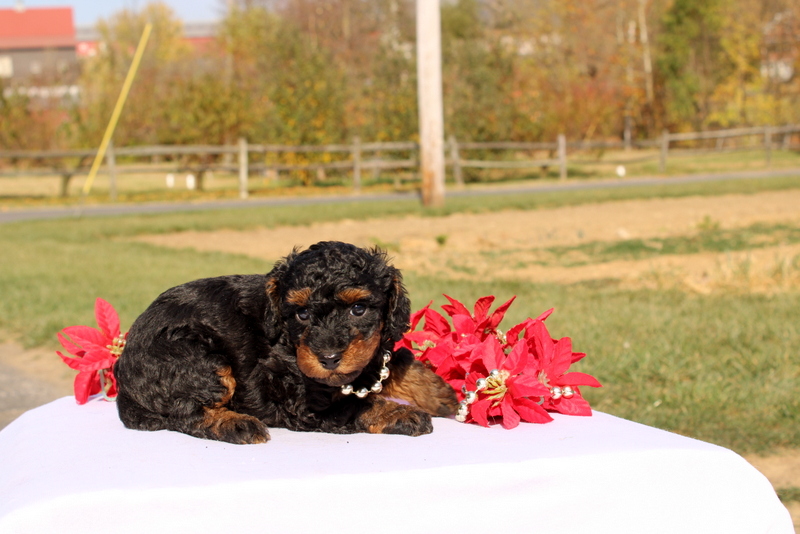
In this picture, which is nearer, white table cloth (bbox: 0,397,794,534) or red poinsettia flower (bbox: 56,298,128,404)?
white table cloth (bbox: 0,397,794,534)

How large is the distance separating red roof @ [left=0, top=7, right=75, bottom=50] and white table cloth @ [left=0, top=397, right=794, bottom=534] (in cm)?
8870

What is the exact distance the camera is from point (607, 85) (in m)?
48.2

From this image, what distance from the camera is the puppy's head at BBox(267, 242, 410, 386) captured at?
2590 mm

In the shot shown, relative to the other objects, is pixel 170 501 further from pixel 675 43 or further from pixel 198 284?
pixel 675 43

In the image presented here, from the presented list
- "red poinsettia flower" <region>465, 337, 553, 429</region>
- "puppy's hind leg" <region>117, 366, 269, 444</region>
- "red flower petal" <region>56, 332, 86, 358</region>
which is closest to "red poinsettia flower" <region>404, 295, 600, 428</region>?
"red poinsettia flower" <region>465, 337, 553, 429</region>

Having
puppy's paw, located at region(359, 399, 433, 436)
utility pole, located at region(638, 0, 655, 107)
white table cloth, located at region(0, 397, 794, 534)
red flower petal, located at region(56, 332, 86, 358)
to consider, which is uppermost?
utility pole, located at region(638, 0, 655, 107)

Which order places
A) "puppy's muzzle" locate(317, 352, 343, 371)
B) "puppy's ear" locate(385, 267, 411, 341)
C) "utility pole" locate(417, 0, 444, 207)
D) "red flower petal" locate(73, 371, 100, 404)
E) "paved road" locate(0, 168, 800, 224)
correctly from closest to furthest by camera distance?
"puppy's muzzle" locate(317, 352, 343, 371)
"puppy's ear" locate(385, 267, 411, 341)
"red flower petal" locate(73, 371, 100, 404)
"utility pole" locate(417, 0, 444, 207)
"paved road" locate(0, 168, 800, 224)

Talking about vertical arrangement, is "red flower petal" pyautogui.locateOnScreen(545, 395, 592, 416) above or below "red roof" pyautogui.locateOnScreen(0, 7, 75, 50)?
below

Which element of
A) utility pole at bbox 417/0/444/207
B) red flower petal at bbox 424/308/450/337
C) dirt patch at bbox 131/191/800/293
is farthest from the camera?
utility pole at bbox 417/0/444/207

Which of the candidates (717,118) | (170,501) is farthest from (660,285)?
(717,118)

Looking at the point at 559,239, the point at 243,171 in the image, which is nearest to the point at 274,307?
the point at 559,239

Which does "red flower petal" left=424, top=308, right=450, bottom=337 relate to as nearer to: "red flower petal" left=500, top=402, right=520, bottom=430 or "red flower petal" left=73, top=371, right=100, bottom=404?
"red flower petal" left=500, top=402, right=520, bottom=430

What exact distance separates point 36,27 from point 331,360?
92.8 m

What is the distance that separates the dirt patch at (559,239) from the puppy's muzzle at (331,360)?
22.7ft
